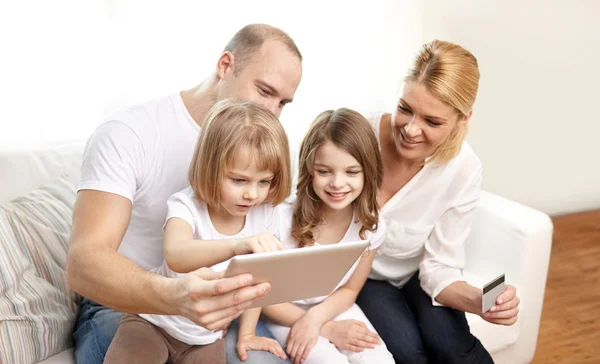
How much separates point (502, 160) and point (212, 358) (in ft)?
7.31

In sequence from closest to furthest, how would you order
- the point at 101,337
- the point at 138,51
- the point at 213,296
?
the point at 213,296, the point at 101,337, the point at 138,51

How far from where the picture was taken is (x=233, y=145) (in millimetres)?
1464

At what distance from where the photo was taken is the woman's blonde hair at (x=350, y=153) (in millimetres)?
1705

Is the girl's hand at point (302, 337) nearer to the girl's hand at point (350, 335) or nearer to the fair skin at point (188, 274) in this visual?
the girl's hand at point (350, 335)

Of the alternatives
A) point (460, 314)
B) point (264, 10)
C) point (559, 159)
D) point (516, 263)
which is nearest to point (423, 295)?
point (460, 314)

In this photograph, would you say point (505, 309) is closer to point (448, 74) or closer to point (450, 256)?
point (450, 256)

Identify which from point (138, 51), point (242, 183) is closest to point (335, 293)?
point (242, 183)

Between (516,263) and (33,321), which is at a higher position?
(33,321)

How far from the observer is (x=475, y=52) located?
3094mm

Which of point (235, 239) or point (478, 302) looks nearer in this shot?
point (235, 239)

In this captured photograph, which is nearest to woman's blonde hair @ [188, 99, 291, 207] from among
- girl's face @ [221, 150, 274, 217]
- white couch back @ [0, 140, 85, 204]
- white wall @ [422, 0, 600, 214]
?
girl's face @ [221, 150, 274, 217]

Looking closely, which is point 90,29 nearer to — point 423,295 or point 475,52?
point 423,295

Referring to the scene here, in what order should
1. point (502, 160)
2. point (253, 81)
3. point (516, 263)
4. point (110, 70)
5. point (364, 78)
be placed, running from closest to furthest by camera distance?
point (253, 81) < point (516, 263) < point (110, 70) < point (364, 78) < point (502, 160)

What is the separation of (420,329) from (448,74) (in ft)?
2.39
